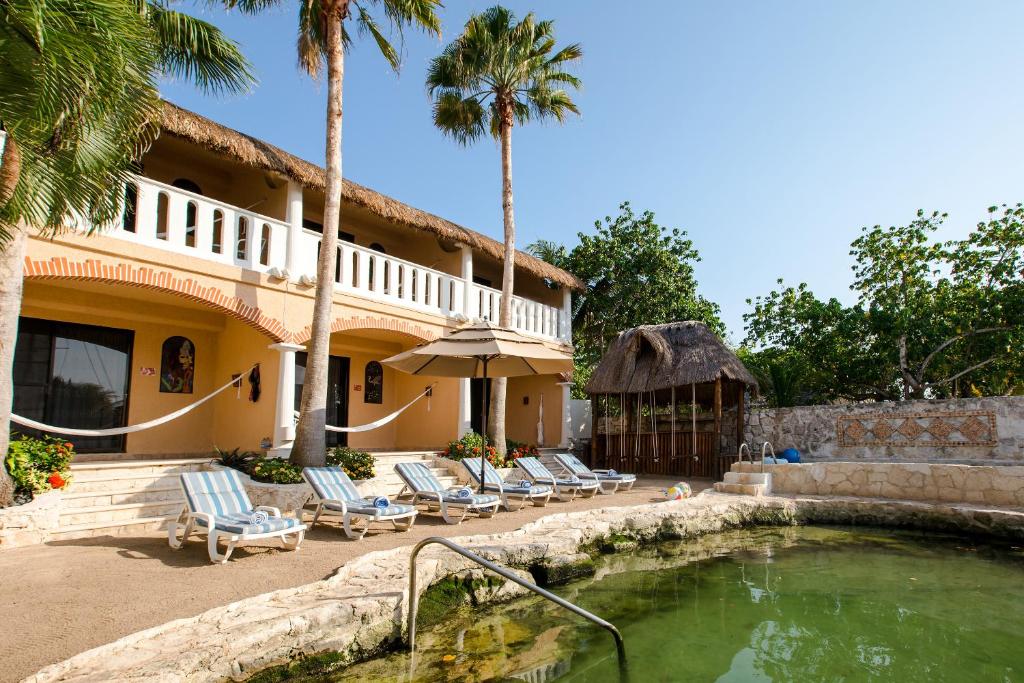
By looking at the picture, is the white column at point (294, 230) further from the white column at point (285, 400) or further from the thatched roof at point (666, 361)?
the thatched roof at point (666, 361)

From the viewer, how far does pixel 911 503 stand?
→ 31.7ft

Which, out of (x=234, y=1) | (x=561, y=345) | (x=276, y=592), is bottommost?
(x=276, y=592)

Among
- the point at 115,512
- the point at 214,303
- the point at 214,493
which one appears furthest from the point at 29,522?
the point at 214,303

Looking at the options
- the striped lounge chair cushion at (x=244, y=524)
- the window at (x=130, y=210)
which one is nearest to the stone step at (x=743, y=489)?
the striped lounge chair cushion at (x=244, y=524)

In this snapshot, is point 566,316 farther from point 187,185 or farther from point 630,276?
point 187,185

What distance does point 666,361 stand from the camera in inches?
577

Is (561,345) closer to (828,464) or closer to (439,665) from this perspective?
(828,464)

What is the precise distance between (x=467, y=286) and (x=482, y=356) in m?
5.13

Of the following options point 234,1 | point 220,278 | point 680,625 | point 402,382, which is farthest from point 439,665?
point 402,382

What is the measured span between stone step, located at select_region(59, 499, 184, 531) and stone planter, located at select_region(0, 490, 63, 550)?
21cm

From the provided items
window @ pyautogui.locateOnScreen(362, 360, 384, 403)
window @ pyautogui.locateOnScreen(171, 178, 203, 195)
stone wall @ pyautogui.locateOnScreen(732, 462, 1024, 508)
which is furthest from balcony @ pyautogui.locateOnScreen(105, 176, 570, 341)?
stone wall @ pyautogui.locateOnScreen(732, 462, 1024, 508)

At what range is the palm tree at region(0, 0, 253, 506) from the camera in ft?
14.3

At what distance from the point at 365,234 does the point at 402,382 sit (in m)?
3.61

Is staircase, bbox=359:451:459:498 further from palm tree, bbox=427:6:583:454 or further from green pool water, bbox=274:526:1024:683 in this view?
green pool water, bbox=274:526:1024:683
